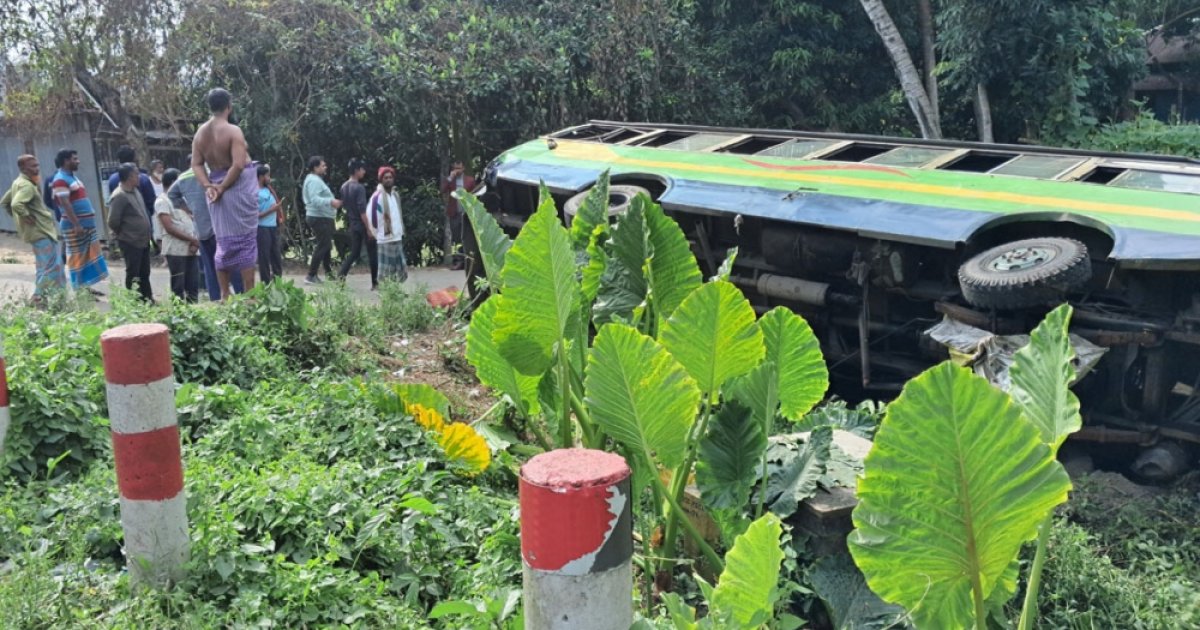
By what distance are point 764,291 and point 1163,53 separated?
1558 centimetres

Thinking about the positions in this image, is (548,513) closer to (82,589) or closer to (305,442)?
(82,589)

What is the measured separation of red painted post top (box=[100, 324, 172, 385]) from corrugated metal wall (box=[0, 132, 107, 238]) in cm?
1470

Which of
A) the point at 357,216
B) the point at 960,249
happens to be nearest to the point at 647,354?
the point at 960,249

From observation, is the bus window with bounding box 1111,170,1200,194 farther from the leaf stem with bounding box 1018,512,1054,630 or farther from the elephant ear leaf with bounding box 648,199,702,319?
the leaf stem with bounding box 1018,512,1054,630

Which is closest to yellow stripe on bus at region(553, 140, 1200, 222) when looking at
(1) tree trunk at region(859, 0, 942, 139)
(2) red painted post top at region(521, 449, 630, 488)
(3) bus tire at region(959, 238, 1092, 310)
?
(3) bus tire at region(959, 238, 1092, 310)

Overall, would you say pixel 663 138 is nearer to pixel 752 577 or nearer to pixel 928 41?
pixel 752 577

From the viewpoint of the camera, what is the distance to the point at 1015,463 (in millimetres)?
2092

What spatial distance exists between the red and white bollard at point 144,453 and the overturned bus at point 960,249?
10.7 feet

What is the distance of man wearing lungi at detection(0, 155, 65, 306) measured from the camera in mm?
8844

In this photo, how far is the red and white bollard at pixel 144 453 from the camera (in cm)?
291

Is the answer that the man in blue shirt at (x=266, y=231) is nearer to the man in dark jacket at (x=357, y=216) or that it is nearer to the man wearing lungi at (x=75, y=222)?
the man in dark jacket at (x=357, y=216)

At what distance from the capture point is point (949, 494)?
2152 mm

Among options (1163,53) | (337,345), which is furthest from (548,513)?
(1163,53)

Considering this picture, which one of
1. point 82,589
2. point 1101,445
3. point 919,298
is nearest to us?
point 82,589
